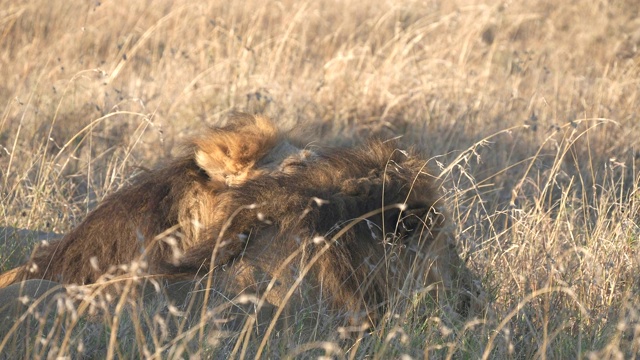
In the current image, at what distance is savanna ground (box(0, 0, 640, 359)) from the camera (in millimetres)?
Answer: 2645

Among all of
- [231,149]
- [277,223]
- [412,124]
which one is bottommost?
[412,124]

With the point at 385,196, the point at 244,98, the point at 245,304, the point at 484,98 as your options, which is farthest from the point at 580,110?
the point at 245,304

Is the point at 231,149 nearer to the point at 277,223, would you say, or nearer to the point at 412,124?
the point at 277,223

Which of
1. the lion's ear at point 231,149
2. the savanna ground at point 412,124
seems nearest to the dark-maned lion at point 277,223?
the lion's ear at point 231,149

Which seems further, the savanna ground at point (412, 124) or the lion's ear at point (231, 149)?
the lion's ear at point (231, 149)

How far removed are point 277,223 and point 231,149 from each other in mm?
345

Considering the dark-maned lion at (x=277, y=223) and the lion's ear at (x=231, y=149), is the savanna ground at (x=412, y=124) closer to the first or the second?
the dark-maned lion at (x=277, y=223)

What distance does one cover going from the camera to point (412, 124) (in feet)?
18.7

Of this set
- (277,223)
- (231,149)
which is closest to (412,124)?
(231,149)

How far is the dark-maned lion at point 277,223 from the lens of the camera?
2662mm

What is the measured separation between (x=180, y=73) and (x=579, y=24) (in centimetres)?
435

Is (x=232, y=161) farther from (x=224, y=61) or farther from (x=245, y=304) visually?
(x=224, y=61)

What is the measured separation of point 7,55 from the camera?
668 cm

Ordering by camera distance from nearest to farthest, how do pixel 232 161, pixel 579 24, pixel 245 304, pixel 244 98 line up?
pixel 245 304 < pixel 232 161 < pixel 244 98 < pixel 579 24
